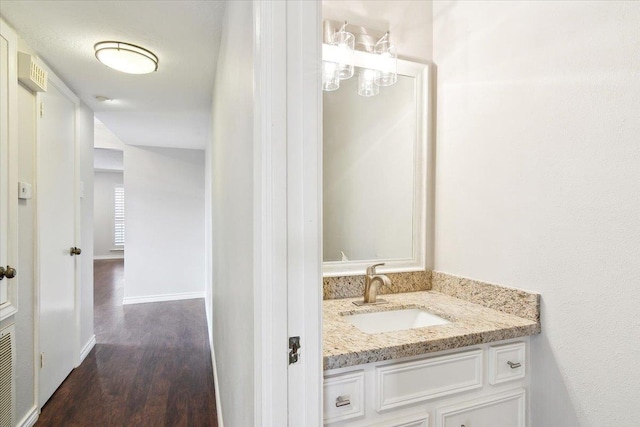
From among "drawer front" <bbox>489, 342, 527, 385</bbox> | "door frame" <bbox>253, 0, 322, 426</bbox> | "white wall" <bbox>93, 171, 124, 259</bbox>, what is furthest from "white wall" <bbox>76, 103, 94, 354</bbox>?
"white wall" <bbox>93, 171, 124, 259</bbox>

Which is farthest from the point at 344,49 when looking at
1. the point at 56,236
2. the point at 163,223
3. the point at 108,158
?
the point at 108,158

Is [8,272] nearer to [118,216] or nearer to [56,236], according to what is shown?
[56,236]

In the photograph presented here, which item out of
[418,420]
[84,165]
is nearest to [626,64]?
[418,420]

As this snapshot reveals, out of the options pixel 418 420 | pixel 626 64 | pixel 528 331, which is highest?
pixel 626 64

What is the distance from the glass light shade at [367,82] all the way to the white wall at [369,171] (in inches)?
1.0

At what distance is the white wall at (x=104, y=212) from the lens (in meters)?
8.71

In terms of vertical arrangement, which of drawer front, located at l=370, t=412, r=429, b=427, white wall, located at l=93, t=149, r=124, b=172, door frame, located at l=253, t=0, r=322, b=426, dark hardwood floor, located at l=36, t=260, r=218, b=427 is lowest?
dark hardwood floor, located at l=36, t=260, r=218, b=427

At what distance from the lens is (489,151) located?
57.1 inches

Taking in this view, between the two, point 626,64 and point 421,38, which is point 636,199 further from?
point 421,38

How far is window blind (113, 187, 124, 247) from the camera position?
8.91 meters

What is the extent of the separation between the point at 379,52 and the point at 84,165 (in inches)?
107

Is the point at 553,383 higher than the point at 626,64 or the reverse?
the reverse

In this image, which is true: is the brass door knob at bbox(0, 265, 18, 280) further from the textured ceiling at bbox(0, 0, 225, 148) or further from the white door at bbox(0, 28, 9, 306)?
the textured ceiling at bbox(0, 0, 225, 148)

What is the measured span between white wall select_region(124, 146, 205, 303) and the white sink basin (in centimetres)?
424
